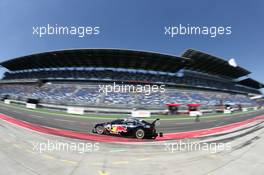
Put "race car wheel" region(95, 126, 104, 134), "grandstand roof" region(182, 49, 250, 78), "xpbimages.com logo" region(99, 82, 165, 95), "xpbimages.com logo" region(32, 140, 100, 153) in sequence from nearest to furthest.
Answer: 1. "xpbimages.com logo" region(32, 140, 100, 153)
2. "race car wheel" region(95, 126, 104, 134)
3. "xpbimages.com logo" region(99, 82, 165, 95)
4. "grandstand roof" region(182, 49, 250, 78)

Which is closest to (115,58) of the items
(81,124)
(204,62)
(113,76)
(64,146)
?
(113,76)

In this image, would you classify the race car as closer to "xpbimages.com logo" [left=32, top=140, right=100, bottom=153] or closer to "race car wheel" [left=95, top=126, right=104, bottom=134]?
"race car wheel" [left=95, top=126, right=104, bottom=134]

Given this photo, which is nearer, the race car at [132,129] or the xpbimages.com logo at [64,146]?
the xpbimages.com logo at [64,146]

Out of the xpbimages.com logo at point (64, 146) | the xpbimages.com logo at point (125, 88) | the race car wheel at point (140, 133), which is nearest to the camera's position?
the xpbimages.com logo at point (64, 146)

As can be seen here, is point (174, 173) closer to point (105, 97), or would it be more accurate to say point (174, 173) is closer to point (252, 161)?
point (252, 161)

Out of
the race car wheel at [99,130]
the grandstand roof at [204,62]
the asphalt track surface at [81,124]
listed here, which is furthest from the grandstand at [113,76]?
the race car wheel at [99,130]

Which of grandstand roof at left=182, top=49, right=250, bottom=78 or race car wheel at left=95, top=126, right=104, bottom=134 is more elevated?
grandstand roof at left=182, top=49, right=250, bottom=78

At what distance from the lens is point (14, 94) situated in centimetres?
3334

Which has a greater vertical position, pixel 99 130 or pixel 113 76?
pixel 113 76

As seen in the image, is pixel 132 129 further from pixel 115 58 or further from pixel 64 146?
pixel 115 58

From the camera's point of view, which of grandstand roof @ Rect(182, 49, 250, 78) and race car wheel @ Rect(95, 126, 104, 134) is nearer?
race car wheel @ Rect(95, 126, 104, 134)

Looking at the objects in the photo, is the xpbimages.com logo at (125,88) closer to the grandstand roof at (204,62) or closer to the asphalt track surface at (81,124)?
the asphalt track surface at (81,124)

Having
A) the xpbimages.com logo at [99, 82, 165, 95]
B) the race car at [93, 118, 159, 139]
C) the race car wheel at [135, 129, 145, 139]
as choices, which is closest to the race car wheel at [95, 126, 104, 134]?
the race car at [93, 118, 159, 139]

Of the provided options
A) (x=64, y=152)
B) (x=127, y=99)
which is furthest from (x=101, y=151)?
(x=127, y=99)
